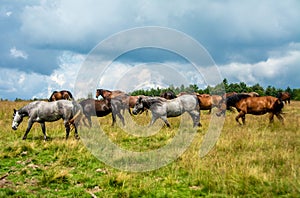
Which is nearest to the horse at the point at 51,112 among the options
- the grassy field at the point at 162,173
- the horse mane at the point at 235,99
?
the grassy field at the point at 162,173

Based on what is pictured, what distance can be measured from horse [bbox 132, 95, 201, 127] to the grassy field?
3093 mm

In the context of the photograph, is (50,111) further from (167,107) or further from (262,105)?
(262,105)

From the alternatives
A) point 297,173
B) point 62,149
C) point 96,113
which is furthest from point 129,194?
point 96,113

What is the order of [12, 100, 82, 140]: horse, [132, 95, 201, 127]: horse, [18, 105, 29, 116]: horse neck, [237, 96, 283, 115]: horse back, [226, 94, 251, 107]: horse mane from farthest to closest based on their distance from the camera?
[226, 94, 251, 107]: horse mane
[237, 96, 283, 115]: horse back
[132, 95, 201, 127]: horse
[18, 105, 29, 116]: horse neck
[12, 100, 82, 140]: horse

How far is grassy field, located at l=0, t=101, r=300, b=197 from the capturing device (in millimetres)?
5719

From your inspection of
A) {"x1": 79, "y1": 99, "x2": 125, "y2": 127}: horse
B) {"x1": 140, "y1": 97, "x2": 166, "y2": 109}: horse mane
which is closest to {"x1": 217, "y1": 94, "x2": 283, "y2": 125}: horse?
{"x1": 140, "y1": 97, "x2": 166, "y2": 109}: horse mane

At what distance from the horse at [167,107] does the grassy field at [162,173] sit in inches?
122

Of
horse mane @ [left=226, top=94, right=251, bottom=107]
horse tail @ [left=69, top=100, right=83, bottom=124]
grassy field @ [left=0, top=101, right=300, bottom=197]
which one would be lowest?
grassy field @ [left=0, top=101, right=300, bottom=197]

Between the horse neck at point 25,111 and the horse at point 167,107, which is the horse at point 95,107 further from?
the horse neck at point 25,111

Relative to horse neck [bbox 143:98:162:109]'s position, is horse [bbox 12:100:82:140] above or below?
below

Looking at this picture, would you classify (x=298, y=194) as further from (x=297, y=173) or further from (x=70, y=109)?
(x=70, y=109)

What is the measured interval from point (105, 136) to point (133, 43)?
4124mm

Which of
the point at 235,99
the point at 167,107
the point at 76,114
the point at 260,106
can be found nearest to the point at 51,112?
the point at 76,114

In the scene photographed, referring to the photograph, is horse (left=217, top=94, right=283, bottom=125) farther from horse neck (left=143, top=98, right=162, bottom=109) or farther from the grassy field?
horse neck (left=143, top=98, right=162, bottom=109)
